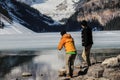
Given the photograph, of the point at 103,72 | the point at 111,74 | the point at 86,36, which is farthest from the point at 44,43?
the point at 111,74

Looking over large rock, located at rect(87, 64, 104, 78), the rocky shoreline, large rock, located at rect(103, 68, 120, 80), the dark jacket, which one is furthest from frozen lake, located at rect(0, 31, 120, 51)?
large rock, located at rect(103, 68, 120, 80)

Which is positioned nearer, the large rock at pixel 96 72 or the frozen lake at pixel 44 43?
the large rock at pixel 96 72

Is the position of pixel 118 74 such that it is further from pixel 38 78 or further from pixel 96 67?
pixel 38 78

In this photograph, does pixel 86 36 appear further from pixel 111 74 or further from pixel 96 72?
pixel 111 74

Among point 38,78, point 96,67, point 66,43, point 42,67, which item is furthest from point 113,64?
point 42,67

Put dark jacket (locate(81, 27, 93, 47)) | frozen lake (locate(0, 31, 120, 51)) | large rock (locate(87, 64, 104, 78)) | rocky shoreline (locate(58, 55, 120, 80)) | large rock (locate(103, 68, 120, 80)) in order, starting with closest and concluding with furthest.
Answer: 1. large rock (locate(103, 68, 120, 80))
2. rocky shoreline (locate(58, 55, 120, 80))
3. large rock (locate(87, 64, 104, 78))
4. dark jacket (locate(81, 27, 93, 47))
5. frozen lake (locate(0, 31, 120, 51))

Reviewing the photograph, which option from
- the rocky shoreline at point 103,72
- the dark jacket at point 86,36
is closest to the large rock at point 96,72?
the rocky shoreline at point 103,72

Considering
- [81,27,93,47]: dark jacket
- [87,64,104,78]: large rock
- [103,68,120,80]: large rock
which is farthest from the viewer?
[81,27,93,47]: dark jacket

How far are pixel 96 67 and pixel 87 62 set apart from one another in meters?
1.81

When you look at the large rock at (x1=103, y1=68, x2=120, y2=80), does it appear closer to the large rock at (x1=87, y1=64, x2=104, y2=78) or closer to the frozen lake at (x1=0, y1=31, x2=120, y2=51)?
the large rock at (x1=87, y1=64, x2=104, y2=78)

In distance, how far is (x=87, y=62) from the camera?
2723cm

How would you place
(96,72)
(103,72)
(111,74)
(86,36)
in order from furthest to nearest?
1. (86,36)
2. (103,72)
3. (96,72)
4. (111,74)

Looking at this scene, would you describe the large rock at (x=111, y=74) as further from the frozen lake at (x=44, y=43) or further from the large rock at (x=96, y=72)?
the frozen lake at (x=44, y=43)

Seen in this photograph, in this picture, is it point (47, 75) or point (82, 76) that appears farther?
point (47, 75)
